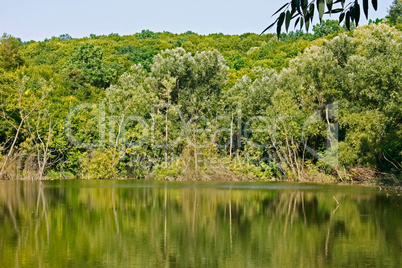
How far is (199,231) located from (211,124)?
25.2m

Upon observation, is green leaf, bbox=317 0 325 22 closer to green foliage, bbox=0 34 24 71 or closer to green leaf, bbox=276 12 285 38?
green leaf, bbox=276 12 285 38

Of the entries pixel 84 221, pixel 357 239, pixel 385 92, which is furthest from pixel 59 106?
pixel 357 239

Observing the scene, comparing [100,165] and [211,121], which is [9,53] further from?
[211,121]

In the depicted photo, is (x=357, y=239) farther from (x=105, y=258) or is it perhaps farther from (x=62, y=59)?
Answer: (x=62, y=59)

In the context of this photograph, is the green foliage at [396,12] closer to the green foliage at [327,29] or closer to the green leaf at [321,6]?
the green foliage at [327,29]

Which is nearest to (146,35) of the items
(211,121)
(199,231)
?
(211,121)

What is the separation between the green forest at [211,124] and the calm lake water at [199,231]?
32.9ft

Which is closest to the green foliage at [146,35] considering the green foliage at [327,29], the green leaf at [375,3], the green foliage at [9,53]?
the green foliage at [327,29]

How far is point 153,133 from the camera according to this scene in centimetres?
3731

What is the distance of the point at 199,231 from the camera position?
1352 centimetres

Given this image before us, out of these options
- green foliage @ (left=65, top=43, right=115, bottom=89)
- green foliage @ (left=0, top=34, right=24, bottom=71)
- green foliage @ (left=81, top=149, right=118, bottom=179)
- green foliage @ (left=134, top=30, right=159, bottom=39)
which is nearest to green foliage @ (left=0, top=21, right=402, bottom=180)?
green foliage @ (left=81, top=149, right=118, bottom=179)

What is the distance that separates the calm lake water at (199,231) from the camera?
9.98 metres

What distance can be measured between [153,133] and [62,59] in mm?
34713

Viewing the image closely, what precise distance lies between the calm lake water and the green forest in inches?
394
